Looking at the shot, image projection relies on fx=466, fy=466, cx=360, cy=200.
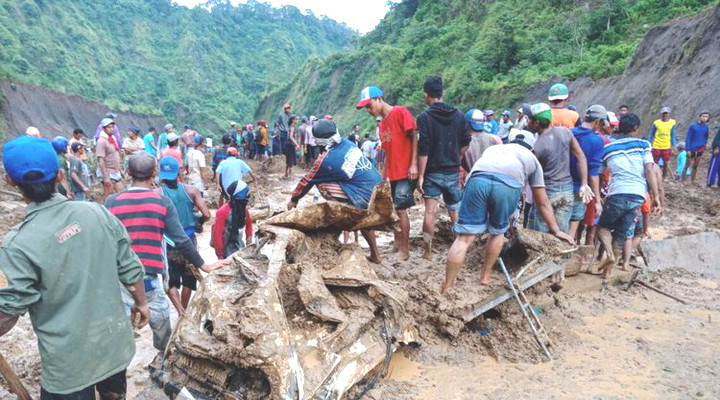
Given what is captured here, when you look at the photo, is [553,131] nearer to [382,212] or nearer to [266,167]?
[382,212]

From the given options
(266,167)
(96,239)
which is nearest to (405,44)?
(266,167)

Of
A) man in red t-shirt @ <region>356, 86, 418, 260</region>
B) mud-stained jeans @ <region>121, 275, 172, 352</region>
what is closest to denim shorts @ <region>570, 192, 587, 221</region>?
man in red t-shirt @ <region>356, 86, 418, 260</region>

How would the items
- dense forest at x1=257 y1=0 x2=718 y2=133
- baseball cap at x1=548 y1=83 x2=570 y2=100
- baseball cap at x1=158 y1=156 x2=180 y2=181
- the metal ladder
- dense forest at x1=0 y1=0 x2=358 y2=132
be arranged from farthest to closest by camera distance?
dense forest at x1=0 y1=0 x2=358 y2=132 < dense forest at x1=257 y1=0 x2=718 y2=133 < baseball cap at x1=548 y1=83 x2=570 y2=100 < baseball cap at x1=158 y1=156 x2=180 y2=181 < the metal ladder

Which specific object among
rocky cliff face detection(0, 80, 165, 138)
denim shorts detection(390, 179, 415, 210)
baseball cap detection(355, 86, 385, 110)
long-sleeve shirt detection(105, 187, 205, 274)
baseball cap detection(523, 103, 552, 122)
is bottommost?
rocky cliff face detection(0, 80, 165, 138)

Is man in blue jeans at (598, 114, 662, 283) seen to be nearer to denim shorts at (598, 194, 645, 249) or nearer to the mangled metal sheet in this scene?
denim shorts at (598, 194, 645, 249)

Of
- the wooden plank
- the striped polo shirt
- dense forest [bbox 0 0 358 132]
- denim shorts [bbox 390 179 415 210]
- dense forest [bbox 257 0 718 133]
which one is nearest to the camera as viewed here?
the striped polo shirt

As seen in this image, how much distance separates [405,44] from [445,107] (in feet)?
115

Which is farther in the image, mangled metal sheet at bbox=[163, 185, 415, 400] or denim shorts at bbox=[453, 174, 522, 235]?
denim shorts at bbox=[453, 174, 522, 235]

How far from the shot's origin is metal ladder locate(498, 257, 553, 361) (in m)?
3.74

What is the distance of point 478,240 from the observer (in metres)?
4.90

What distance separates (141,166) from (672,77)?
16.3 meters

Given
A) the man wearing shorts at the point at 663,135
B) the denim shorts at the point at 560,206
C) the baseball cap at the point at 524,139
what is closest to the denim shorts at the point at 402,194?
the baseball cap at the point at 524,139

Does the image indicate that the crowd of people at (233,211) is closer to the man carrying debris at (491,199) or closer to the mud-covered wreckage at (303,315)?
the man carrying debris at (491,199)

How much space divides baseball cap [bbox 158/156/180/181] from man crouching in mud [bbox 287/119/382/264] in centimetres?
108
